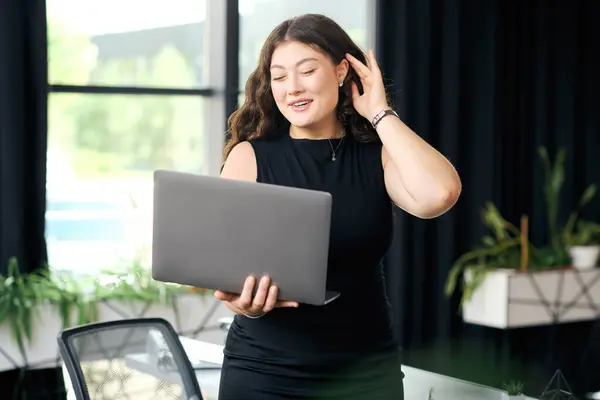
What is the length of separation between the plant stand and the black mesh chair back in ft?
6.20

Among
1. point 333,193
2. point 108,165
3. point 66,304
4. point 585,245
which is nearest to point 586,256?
point 585,245

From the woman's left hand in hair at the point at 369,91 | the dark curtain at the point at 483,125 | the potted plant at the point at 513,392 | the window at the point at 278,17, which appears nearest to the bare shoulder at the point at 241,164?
the woman's left hand in hair at the point at 369,91

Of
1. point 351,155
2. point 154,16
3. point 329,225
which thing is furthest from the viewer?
point 154,16

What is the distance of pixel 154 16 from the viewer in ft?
16.0

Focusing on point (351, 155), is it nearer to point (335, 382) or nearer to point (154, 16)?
point (335, 382)

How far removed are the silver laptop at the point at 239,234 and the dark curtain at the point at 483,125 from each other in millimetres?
3511

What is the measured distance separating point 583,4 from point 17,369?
4029 millimetres

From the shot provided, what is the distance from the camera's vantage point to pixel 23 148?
4.27m

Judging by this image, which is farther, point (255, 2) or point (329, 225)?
point (255, 2)

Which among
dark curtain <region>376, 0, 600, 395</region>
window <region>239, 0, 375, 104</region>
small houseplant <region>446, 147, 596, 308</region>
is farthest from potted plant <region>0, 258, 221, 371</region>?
small houseplant <region>446, 147, 596, 308</region>

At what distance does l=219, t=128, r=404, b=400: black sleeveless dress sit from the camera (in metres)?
1.86

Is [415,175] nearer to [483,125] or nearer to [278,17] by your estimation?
[278,17]

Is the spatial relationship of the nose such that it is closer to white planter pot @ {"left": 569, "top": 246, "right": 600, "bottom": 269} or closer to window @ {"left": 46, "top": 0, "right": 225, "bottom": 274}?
window @ {"left": 46, "top": 0, "right": 225, "bottom": 274}

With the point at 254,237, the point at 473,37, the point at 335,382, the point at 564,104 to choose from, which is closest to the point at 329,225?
the point at 254,237
